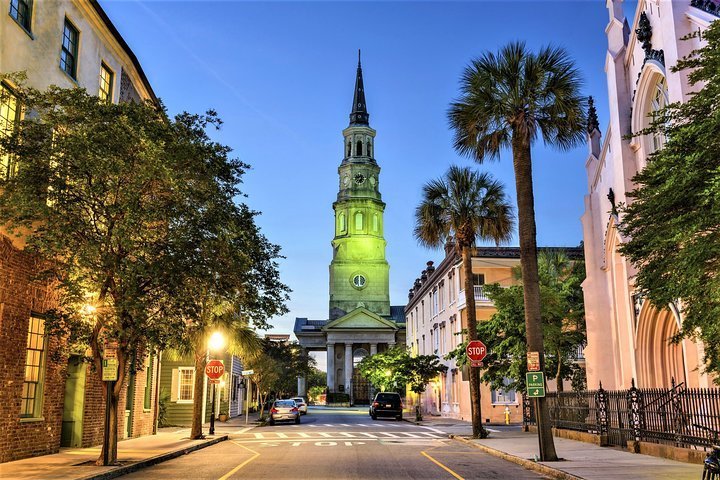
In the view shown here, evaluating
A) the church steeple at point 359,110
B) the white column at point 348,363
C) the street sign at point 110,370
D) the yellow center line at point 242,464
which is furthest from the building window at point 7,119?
the church steeple at point 359,110

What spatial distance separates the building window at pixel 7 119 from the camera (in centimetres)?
1523

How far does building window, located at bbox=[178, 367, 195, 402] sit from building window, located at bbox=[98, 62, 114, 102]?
19.1 metres

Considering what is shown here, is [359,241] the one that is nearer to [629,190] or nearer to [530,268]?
[629,190]

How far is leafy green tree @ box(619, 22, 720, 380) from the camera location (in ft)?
34.6

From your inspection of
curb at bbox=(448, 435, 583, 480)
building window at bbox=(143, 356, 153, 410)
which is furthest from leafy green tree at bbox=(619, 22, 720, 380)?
building window at bbox=(143, 356, 153, 410)

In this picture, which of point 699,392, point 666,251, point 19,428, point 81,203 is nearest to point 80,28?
point 81,203

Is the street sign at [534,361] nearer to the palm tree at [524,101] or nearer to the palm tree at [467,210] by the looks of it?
the palm tree at [524,101]

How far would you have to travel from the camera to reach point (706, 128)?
10.4 metres

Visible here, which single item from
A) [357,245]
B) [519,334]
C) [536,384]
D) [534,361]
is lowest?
[536,384]

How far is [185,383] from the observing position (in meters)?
38.1

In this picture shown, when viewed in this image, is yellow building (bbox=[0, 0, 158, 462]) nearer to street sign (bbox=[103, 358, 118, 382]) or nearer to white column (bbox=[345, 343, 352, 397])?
street sign (bbox=[103, 358, 118, 382])

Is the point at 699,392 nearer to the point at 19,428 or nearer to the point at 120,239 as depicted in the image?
the point at 120,239

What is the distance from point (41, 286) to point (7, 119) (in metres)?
4.26

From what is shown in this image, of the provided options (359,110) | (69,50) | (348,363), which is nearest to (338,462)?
(69,50)
